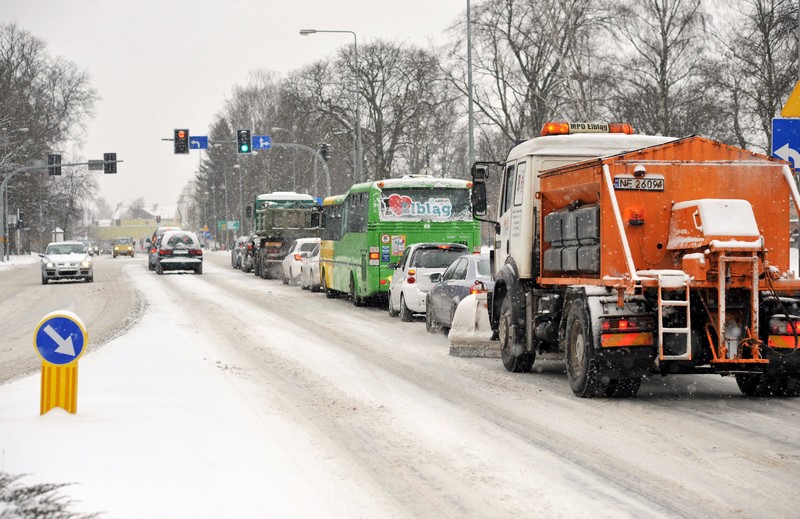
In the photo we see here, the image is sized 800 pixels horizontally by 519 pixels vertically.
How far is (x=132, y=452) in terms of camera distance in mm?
8023

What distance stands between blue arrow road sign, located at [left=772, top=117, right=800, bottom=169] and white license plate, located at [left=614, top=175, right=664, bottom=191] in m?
3.48

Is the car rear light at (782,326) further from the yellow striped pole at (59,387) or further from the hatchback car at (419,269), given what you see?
the hatchback car at (419,269)

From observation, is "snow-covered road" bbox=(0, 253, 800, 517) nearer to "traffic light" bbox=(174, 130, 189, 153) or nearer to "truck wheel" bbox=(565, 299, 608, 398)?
"truck wheel" bbox=(565, 299, 608, 398)

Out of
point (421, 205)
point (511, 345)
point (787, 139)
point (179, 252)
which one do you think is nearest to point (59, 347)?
point (511, 345)

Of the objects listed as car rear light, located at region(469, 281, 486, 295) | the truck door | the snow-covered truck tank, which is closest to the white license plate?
the truck door

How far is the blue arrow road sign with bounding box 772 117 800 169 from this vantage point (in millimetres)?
13922

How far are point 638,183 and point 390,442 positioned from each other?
13.1 ft

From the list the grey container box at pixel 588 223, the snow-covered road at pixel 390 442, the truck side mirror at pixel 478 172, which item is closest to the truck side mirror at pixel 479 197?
the truck side mirror at pixel 478 172

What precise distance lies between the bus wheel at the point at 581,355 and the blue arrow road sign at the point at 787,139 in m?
4.04

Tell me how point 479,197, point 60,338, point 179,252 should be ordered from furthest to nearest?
point 179,252 < point 479,197 < point 60,338

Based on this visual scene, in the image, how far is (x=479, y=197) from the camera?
14180 millimetres

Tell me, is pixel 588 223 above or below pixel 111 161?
below

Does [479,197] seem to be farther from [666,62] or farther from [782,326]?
[666,62]

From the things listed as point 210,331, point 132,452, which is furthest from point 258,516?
point 210,331
